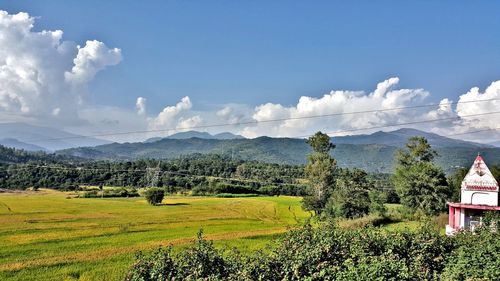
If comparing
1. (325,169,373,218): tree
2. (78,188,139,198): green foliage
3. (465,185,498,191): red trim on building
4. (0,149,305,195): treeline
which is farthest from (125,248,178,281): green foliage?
(0,149,305,195): treeline

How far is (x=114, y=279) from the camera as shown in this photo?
771 inches

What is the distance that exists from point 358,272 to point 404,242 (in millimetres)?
5002

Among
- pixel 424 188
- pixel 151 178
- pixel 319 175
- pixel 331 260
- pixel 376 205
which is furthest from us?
pixel 151 178

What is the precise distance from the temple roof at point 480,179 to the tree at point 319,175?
24190mm

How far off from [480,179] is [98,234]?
2974 centimetres

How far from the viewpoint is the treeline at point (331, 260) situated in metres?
11.1

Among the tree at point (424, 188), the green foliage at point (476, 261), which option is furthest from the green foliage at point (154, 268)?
the tree at point (424, 188)

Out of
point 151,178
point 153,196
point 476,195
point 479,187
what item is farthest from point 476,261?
point 151,178

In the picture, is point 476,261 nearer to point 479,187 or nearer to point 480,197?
point 479,187

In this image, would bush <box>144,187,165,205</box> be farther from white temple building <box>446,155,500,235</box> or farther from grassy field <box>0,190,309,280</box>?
white temple building <box>446,155,500,235</box>

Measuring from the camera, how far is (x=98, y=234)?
33.2 m

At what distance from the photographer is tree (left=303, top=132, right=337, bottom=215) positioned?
54469 mm

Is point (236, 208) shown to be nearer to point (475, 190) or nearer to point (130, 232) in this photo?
point (130, 232)

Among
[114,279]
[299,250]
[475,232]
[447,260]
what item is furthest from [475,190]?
[114,279]
